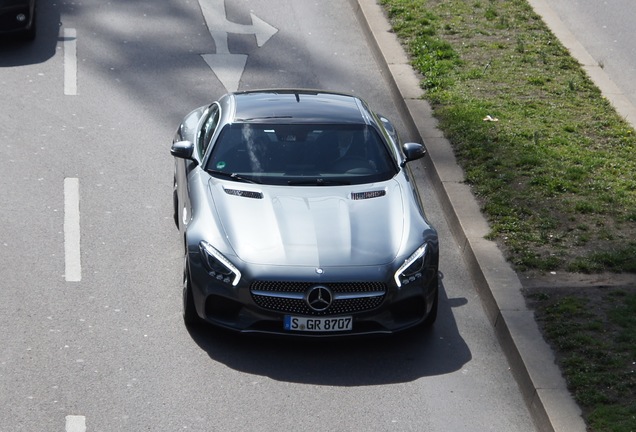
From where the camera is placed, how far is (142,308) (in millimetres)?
8992

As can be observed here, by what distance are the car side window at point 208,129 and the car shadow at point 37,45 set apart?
5.03 m

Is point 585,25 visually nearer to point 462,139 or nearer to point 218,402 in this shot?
point 462,139

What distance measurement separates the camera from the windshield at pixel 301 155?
9273 mm

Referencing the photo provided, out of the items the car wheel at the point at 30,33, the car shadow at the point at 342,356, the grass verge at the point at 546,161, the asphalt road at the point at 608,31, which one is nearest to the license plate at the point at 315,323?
the car shadow at the point at 342,356

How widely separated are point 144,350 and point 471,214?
3.72m

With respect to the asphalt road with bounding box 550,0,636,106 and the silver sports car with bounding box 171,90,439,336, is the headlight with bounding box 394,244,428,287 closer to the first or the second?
the silver sports car with bounding box 171,90,439,336

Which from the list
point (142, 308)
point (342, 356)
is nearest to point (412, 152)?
point (342, 356)

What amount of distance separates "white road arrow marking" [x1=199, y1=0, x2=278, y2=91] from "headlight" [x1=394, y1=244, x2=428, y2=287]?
6.13m

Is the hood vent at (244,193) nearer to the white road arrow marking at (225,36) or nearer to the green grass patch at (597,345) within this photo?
the green grass patch at (597,345)

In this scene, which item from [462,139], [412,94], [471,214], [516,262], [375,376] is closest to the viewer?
[375,376]

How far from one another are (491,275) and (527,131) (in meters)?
3.42

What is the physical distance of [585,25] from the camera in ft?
54.2

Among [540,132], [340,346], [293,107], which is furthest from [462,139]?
[340,346]

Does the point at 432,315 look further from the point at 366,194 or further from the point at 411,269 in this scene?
the point at 366,194
